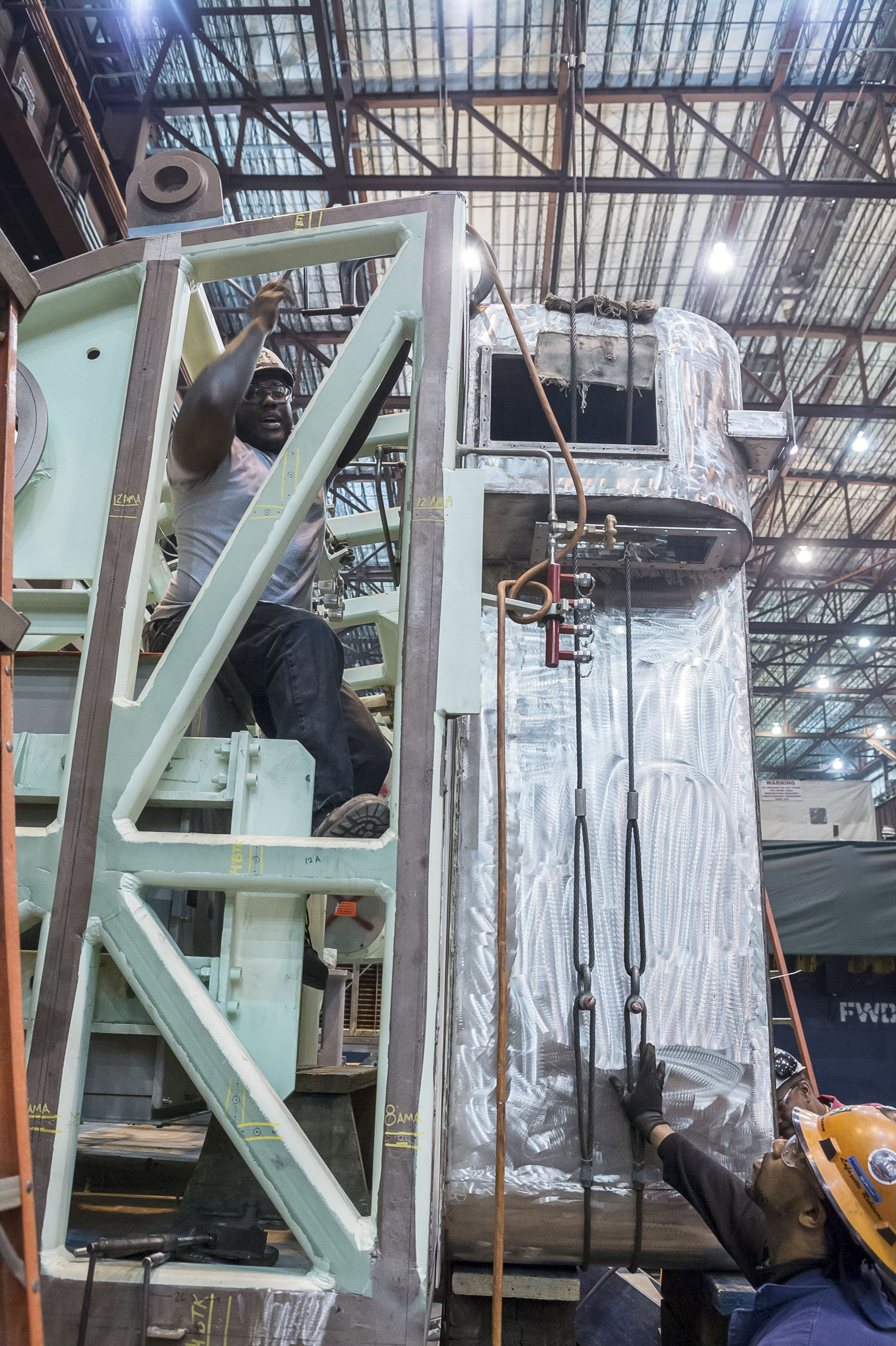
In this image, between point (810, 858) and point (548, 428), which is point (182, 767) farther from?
point (810, 858)

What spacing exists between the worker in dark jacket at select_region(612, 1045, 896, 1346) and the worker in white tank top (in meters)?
1.53

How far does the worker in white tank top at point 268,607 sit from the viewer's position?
9.25 feet

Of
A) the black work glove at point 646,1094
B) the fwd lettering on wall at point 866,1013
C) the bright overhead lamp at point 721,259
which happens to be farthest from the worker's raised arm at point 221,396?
the fwd lettering on wall at point 866,1013

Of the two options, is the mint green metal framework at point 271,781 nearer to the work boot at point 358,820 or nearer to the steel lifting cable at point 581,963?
the work boot at point 358,820

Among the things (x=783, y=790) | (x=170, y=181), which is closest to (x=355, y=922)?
(x=170, y=181)

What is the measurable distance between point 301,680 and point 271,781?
456 mm

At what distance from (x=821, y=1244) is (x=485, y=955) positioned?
4.68ft

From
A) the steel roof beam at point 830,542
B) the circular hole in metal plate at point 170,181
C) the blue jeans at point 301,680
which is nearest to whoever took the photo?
the blue jeans at point 301,680

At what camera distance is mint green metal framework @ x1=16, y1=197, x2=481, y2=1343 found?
7.07 feet

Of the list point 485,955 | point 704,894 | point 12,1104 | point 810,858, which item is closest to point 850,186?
point 810,858

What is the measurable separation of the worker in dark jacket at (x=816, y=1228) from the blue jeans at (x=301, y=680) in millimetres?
1678

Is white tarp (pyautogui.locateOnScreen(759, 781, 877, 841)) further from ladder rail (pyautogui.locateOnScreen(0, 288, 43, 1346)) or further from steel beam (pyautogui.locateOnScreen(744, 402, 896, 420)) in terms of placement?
ladder rail (pyautogui.locateOnScreen(0, 288, 43, 1346))

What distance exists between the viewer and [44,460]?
2865 mm

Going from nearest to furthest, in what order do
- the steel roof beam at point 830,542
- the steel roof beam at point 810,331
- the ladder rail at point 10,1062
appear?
the ladder rail at point 10,1062 → the steel roof beam at point 810,331 → the steel roof beam at point 830,542
